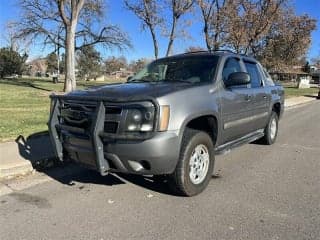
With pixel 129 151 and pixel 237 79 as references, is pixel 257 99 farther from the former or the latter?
pixel 129 151

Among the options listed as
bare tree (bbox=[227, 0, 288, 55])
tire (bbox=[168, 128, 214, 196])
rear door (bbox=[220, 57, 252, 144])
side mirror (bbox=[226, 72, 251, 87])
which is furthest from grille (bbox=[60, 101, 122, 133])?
bare tree (bbox=[227, 0, 288, 55])

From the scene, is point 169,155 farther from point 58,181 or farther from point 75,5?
point 75,5

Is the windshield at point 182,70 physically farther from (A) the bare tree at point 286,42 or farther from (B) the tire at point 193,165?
(A) the bare tree at point 286,42

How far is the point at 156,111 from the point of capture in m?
4.68

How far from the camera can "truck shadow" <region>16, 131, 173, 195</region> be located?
5910 millimetres

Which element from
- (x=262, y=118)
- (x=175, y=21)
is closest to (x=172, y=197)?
(x=262, y=118)

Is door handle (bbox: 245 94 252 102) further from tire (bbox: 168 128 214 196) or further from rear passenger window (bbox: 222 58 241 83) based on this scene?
tire (bbox: 168 128 214 196)

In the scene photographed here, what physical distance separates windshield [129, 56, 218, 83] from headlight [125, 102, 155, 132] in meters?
1.49

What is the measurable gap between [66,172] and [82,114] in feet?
5.95

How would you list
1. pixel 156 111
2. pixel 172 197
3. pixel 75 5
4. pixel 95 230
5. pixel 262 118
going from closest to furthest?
pixel 95 230
pixel 156 111
pixel 172 197
pixel 262 118
pixel 75 5

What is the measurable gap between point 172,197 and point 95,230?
1.31 meters

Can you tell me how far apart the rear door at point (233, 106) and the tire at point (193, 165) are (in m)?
0.63

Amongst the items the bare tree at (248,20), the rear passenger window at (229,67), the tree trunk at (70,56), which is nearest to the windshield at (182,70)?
the rear passenger window at (229,67)

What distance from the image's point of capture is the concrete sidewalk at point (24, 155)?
6.37 meters
